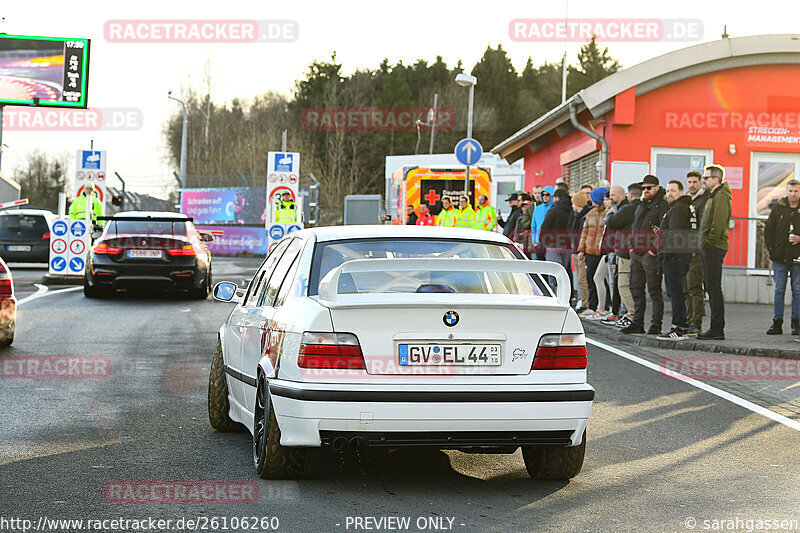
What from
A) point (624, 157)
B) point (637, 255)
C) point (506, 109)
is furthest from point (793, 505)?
point (506, 109)

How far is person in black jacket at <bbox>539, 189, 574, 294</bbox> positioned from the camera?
1777 cm

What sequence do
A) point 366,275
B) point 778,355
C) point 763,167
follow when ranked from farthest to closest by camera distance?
point 763,167 → point 778,355 → point 366,275

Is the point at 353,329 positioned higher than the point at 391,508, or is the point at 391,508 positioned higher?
the point at 353,329

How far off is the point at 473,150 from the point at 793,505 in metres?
20.2

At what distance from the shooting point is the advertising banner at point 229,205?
55.8m

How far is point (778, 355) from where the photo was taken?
12.4 m

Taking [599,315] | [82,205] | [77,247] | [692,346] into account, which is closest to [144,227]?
[77,247]

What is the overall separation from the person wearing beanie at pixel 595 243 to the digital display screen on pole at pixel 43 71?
72.6ft

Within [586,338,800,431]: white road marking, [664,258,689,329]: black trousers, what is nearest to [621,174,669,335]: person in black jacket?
[664,258,689,329]: black trousers

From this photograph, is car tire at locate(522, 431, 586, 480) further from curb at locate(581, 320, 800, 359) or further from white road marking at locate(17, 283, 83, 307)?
white road marking at locate(17, 283, 83, 307)

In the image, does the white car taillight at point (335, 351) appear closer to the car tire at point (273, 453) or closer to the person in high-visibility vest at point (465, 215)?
the car tire at point (273, 453)

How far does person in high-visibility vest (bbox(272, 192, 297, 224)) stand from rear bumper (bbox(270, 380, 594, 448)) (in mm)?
26561

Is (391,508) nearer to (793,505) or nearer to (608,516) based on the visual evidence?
(608,516)

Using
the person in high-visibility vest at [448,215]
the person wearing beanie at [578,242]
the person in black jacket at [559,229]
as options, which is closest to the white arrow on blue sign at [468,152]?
the person in high-visibility vest at [448,215]
